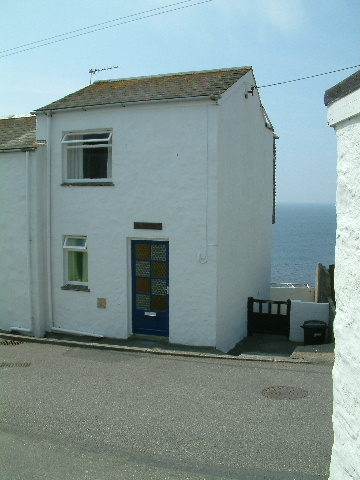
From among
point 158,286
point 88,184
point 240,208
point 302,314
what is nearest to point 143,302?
point 158,286

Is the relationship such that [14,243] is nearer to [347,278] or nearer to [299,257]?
[347,278]

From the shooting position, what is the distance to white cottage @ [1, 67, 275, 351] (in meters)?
11.5

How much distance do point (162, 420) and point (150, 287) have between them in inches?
212

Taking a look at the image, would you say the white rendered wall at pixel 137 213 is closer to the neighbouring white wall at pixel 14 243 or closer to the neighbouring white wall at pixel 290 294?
the neighbouring white wall at pixel 14 243

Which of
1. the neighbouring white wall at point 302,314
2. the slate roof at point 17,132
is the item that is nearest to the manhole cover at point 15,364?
the slate roof at point 17,132

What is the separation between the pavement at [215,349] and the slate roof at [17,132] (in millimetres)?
4933

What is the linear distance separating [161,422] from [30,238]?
7.45m

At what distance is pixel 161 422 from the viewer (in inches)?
277

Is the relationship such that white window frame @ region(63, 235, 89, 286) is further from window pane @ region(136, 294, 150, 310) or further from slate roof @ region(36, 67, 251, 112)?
slate roof @ region(36, 67, 251, 112)

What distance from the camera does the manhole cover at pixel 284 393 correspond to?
25.9 feet

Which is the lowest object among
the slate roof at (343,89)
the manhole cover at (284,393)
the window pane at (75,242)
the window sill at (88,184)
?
the manhole cover at (284,393)

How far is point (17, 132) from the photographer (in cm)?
1498

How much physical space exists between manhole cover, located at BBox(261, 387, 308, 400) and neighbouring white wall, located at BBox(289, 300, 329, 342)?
5.89 m

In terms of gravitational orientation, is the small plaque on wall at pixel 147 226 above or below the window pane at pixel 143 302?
above
